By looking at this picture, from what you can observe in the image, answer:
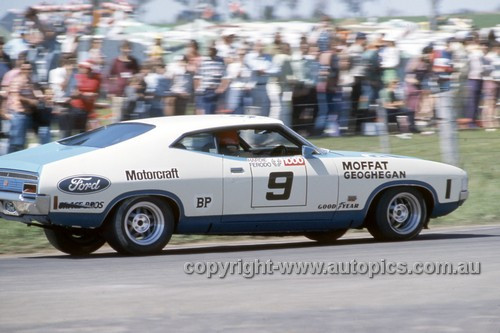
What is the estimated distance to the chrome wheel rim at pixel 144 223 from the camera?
981cm

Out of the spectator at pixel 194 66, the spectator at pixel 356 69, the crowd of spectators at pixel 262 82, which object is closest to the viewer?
the crowd of spectators at pixel 262 82

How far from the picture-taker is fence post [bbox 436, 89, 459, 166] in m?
14.2

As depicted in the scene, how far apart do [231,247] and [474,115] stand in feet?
28.9

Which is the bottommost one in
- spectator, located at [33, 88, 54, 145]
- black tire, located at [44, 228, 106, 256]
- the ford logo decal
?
black tire, located at [44, 228, 106, 256]

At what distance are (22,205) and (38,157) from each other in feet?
1.68

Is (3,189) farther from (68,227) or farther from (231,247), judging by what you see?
(231,247)

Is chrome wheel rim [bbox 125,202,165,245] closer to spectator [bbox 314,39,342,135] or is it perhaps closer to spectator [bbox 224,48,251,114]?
spectator [bbox 224,48,251,114]

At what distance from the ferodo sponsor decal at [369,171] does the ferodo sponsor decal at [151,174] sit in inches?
69.9

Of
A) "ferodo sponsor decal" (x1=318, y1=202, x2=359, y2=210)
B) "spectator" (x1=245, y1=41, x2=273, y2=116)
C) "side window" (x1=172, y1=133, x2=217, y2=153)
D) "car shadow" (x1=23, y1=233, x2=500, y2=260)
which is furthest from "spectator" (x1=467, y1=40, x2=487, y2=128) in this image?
"side window" (x1=172, y1=133, x2=217, y2=153)

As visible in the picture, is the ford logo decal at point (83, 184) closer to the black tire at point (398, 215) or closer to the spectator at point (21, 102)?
the black tire at point (398, 215)

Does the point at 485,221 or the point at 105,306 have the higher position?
the point at 105,306

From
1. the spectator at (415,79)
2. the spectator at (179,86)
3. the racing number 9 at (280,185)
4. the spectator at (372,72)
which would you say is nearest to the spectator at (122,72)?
the spectator at (179,86)

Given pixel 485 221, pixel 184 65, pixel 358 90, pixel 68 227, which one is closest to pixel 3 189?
pixel 68 227

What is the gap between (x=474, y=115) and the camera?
18.8 metres
